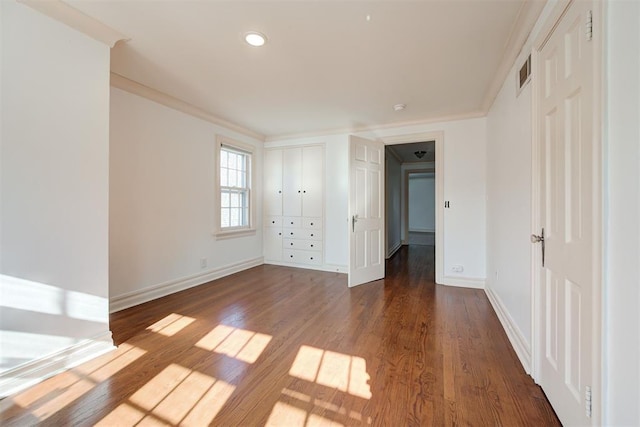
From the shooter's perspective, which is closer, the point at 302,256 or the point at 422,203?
the point at 302,256

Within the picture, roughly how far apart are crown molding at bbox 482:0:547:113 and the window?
11.9 ft

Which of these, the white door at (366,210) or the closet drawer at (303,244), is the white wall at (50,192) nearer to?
the white door at (366,210)

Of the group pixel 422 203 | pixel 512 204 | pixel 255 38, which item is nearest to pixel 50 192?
pixel 255 38

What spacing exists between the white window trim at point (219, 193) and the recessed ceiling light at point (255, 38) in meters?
2.20

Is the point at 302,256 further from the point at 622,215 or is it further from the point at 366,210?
the point at 622,215

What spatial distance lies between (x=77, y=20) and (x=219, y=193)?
98.6 inches

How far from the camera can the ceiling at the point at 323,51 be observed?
1.82 metres

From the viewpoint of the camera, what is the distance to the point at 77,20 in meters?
1.88

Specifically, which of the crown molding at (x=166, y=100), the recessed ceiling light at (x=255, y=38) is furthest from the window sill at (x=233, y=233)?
the recessed ceiling light at (x=255, y=38)

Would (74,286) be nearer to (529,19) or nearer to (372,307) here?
(372,307)

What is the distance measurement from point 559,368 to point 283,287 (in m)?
2.91

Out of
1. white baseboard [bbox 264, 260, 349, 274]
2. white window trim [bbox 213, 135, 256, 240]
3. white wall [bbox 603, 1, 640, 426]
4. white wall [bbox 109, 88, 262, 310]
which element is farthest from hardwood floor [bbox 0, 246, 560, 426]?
white baseboard [bbox 264, 260, 349, 274]

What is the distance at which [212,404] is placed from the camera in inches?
60.0

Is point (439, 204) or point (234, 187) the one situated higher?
point (234, 187)
